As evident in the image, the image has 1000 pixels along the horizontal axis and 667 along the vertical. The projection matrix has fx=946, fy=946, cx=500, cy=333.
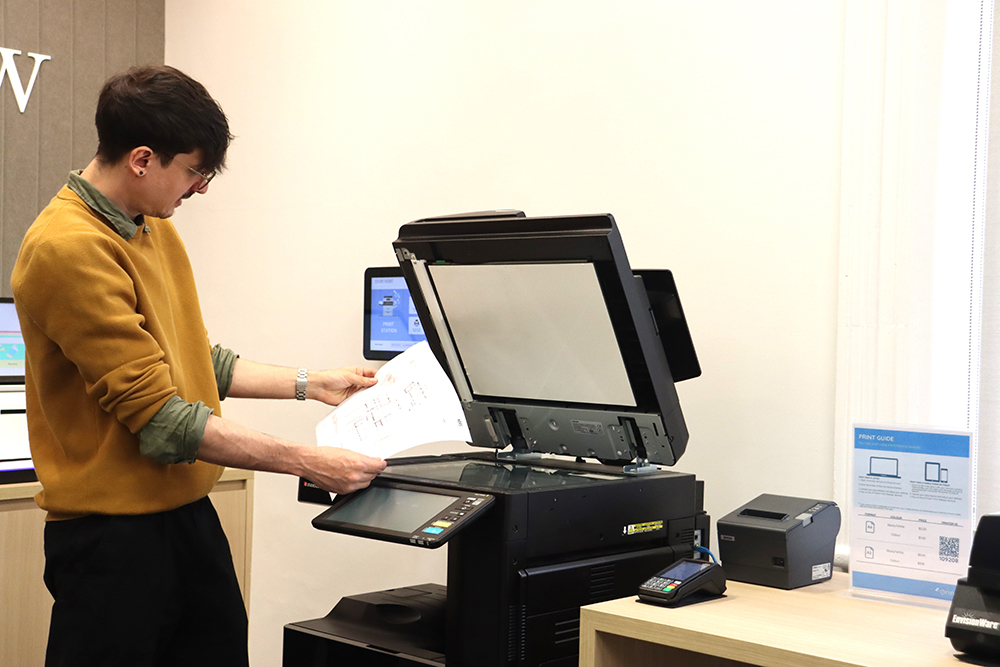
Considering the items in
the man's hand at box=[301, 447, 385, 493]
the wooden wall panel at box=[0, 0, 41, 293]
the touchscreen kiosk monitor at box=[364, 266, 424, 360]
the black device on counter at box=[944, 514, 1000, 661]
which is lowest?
the black device on counter at box=[944, 514, 1000, 661]

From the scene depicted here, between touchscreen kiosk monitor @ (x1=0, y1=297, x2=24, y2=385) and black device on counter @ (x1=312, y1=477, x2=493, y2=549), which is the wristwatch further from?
touchscreen kiosk monitor @ (x1=0, y1=297, x2=24, y2=385)

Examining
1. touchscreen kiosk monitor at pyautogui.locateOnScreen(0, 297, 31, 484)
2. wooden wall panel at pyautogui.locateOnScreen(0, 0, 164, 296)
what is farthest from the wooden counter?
wooden wall panel at pyautogui.locateOnScreen(0, 0, 164, 296)

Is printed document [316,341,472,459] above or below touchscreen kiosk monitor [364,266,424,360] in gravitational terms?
below

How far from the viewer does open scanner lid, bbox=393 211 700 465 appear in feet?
4.82

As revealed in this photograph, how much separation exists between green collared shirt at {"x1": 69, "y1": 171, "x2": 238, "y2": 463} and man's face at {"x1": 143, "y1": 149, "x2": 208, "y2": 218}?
0.16 feet

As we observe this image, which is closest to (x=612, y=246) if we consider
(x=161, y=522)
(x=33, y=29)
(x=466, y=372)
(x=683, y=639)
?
(x=466, y=372)

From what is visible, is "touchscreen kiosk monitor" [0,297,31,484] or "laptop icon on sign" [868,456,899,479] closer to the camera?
"laptop icon on sign" [868,456,899,479]

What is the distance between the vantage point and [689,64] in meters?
2.14

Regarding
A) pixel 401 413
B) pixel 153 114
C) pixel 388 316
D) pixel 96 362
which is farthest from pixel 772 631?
pixel 388 316

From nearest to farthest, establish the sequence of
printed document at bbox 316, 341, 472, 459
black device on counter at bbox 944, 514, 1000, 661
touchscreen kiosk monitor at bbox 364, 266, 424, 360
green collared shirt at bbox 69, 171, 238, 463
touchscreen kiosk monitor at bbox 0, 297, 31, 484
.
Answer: black device on counter at bbox 944, 514, 1000, 661
green collared shirt at bbox 69, 171, 238, 463
printed document at bbox 316, 341, 472, 459
touchscreen kiosk monitor at bbox 0, 297, 31, 484
touchscreen kiosk monitor at bbox 364, 266, 424, 360

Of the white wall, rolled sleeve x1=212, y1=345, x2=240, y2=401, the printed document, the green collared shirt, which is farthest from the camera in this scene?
the white wall

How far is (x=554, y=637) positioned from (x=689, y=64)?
4.33 ft

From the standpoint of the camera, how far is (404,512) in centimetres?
145

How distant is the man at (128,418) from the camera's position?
1.39 meters
